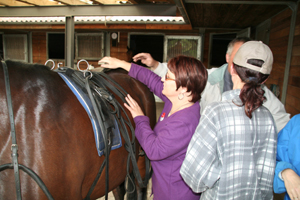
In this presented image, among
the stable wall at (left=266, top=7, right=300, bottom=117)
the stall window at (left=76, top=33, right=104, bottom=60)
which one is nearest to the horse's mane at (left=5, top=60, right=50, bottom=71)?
the stable wall at (left=266, top=7, right=300, bottom=117)

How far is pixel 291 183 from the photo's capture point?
0.91 meters

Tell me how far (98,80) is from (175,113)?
67 cm

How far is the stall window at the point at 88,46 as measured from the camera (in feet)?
24.2

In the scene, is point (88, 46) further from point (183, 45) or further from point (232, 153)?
point (232, 153)

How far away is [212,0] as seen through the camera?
2686mm

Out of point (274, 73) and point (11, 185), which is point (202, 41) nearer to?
point (274, 73)

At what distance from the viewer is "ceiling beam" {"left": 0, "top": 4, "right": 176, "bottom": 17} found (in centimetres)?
304

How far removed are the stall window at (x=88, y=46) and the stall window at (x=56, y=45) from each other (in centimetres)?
71

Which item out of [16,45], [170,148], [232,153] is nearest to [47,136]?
[170,148]

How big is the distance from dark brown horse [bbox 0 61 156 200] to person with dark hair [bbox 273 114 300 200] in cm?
94

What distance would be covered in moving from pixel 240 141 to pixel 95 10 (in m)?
3.12

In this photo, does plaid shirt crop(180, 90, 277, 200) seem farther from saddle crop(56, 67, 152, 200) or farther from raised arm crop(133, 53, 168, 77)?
raised arm crop(133, 53, 168, 77)

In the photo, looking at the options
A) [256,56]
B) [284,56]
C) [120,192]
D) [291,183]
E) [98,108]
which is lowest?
[120,192]

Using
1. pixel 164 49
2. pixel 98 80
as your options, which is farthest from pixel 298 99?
pixel 164 49
